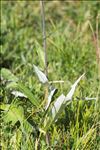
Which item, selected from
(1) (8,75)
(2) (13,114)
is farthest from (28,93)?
(1) (8,75)

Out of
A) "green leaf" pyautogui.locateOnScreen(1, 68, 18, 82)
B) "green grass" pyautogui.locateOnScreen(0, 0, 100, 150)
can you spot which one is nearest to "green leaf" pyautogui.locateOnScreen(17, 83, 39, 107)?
"green grass" pyautogui.locateOnScreen(0, 0, 100, 150)

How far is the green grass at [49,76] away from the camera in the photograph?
2.04m

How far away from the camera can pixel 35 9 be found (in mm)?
3725

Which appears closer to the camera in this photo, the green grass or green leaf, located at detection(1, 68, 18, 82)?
the green grass

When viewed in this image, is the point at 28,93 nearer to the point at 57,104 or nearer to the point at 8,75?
the point at 57,104

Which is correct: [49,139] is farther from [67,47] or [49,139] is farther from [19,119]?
[67,47]

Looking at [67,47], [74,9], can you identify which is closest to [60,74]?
[67,47]

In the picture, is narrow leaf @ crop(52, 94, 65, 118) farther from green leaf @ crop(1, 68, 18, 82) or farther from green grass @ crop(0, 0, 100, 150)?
green leaf @ crop(1, 68, 18, 82)

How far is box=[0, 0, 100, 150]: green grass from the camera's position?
2.04 meters

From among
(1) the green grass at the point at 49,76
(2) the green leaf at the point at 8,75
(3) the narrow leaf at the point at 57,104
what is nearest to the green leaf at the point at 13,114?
(1) the green grass at the point at 49,76

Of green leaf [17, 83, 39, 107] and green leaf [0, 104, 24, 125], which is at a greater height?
green leaf [17, 83, 39, 107]

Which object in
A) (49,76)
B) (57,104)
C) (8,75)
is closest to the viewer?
(57,104)

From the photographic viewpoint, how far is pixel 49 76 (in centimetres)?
278

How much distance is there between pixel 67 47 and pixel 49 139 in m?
1.03
